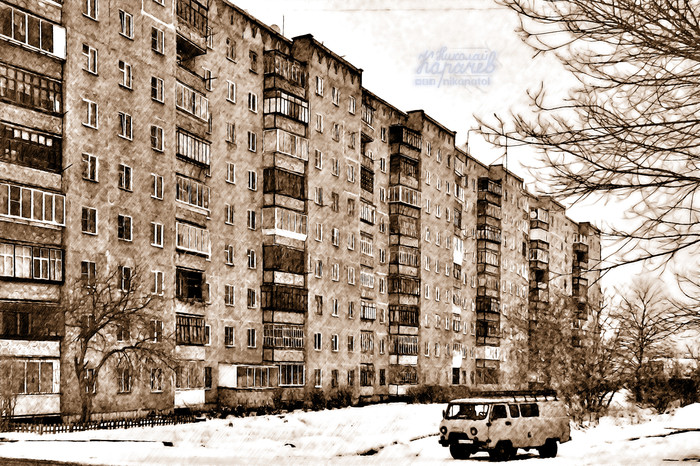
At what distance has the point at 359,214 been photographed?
6688 centimetres

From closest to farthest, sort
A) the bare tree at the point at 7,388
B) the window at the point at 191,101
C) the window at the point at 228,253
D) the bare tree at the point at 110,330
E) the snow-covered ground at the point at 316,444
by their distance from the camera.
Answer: the snow-covered ground at the point at 316,444 → the bare tree at the point at 7,388 → the bare tree at the point at 110,330 → the window at the point at 191,101 → the window at the point at 228,253

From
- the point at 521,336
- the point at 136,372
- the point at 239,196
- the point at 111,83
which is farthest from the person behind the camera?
the point at 521,336

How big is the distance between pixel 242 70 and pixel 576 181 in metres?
44.4

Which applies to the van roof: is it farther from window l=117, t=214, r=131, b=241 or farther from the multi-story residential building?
window l=117, t=214, r=131, b=241

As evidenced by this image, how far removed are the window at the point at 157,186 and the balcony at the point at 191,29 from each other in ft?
25.6

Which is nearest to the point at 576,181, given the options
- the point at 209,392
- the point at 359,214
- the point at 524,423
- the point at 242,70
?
the point at 524,423

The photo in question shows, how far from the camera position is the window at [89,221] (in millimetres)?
41156

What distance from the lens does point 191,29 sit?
48.7 metres

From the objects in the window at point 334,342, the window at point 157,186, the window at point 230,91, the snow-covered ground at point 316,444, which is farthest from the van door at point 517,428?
the window at point 334,342

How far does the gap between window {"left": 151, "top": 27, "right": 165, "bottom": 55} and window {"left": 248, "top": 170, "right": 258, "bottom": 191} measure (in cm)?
1150

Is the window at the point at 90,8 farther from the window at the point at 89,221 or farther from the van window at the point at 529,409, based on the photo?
the van window at the point at 529,409

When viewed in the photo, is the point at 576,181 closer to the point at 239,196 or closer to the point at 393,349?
the point at 239,196

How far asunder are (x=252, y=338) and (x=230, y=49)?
17.4 meters

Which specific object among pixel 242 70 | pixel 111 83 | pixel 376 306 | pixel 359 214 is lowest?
pixel 376 306
